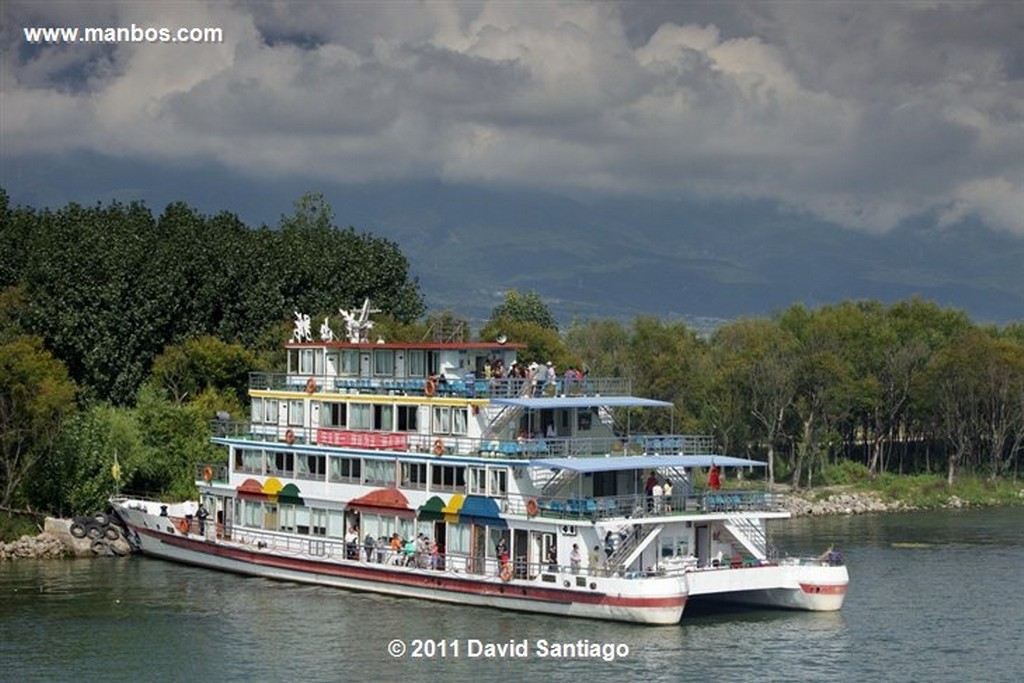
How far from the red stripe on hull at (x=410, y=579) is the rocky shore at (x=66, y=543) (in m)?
1.87

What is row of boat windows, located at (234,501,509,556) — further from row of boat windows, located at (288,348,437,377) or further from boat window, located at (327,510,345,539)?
row of boat windows, located at (288,348,437,377)

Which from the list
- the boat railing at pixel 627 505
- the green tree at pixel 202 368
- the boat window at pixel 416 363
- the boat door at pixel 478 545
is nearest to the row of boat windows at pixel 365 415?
the boat window at pixel 416 363

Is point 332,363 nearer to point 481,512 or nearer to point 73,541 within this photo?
point 481,512

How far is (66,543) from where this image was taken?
65.2 m

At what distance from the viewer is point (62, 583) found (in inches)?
2290

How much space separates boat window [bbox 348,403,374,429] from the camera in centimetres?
5869

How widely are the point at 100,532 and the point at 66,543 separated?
4.61 feet

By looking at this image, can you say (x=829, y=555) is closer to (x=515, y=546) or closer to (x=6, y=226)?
(x=515, y=546)

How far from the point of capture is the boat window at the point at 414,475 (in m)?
56.4

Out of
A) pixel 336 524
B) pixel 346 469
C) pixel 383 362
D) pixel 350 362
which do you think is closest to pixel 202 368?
pixel 350 362

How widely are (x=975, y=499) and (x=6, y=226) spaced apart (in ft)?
178

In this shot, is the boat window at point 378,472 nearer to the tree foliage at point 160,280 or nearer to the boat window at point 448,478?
the boat window at point 448,478

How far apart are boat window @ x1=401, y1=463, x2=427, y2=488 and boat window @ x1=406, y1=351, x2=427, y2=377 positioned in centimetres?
333

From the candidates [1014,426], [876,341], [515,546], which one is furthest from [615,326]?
[515,546]
